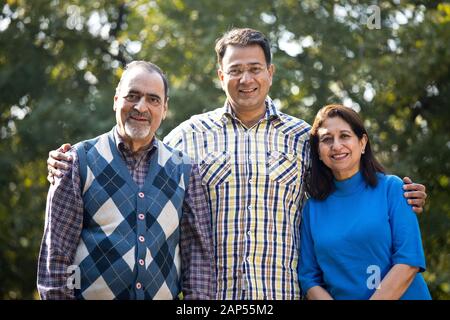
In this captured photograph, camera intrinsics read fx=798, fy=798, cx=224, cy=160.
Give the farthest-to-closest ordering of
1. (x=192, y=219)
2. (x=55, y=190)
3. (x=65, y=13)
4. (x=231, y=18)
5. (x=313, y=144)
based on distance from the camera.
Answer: (x=65, y=13) → (x=231, y=18) → (x=313, y=144) → (x=192, y=219) → (x=55, y=190)

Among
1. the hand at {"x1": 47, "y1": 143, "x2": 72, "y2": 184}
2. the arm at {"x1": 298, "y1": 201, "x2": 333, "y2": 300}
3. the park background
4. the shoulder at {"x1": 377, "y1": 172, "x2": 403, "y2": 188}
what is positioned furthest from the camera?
the park background

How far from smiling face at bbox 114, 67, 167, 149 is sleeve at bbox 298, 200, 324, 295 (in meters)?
1.06

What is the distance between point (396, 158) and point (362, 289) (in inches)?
279

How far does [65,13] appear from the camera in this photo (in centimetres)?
1291

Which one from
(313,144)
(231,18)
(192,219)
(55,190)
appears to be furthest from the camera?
(231,18)

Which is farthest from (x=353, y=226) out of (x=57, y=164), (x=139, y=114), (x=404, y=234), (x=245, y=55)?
(x=57, y=164)

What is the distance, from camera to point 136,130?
4250 millimetres

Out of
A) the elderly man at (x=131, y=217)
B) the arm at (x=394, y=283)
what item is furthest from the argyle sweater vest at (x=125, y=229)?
the arm at (x=394, y=283)

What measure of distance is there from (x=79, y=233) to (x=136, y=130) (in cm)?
62

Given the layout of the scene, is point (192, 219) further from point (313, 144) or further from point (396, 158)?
point (396, 158)

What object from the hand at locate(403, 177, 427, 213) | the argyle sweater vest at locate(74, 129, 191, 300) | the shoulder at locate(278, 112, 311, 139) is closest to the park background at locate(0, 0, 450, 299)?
the shoulder at locate(278, 112, 311, 139)

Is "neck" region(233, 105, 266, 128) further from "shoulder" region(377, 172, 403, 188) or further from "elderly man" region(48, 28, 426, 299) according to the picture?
"shoulder" region(377, 172, 403, 188)

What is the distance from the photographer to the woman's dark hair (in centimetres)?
467

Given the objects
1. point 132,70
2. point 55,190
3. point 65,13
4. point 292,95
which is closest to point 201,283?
point 55,190
